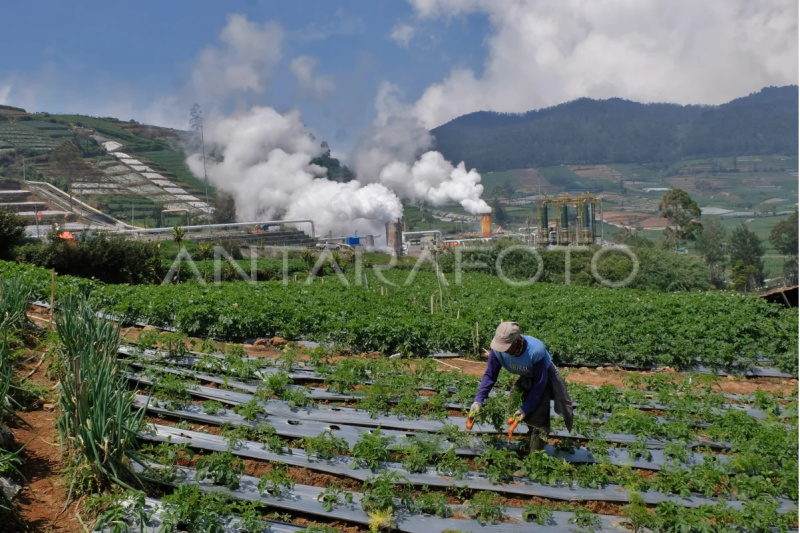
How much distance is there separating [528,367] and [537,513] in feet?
3.94

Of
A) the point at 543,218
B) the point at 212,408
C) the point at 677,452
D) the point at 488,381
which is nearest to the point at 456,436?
the point at 488,381

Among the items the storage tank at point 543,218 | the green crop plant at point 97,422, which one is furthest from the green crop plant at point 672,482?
the storage tank at point 543,218

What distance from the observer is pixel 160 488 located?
198 inches

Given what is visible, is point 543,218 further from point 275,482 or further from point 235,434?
point 275,482

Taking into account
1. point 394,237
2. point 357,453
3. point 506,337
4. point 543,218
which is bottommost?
point 357,453

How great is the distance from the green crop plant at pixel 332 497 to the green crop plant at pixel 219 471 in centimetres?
68

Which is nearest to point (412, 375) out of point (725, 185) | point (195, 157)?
point (195, 157)

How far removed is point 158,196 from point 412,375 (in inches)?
3291

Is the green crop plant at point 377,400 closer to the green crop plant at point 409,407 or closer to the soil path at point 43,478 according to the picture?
the green crop plant at point 409,407

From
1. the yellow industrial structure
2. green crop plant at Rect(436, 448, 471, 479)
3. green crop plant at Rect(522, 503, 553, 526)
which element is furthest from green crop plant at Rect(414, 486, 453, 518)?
the yellow industrial structure

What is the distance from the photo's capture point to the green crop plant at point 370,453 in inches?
223

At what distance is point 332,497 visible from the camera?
5090 millimetres

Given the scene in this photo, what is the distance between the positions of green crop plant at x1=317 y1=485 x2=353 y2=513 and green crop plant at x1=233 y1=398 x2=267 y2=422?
1.48 m

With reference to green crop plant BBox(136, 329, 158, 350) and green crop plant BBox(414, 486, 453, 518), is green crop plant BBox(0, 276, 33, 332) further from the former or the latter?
green crop plant BBox(414, 486, 453, 518)
